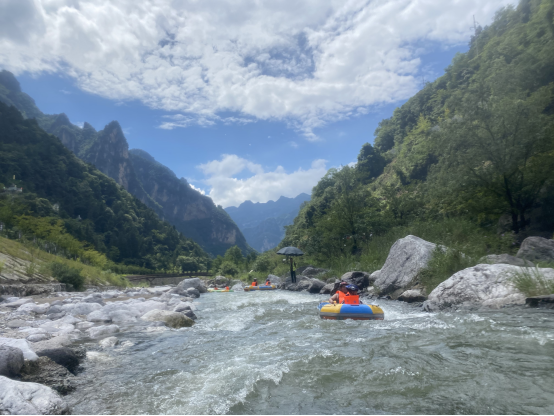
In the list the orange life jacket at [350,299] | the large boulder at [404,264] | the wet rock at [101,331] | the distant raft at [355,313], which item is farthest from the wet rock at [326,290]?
the wet rock at [101,331]

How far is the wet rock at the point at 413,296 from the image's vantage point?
10.5 m

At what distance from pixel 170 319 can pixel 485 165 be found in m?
17.2

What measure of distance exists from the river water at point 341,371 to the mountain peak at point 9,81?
19991 cm

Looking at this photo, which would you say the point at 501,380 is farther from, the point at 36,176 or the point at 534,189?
the point at 36,176

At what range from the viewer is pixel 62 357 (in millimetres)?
4445

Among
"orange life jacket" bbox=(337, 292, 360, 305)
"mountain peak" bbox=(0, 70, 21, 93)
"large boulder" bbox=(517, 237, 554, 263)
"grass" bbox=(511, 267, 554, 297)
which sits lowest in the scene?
"orange life jacket" bbox=(337, 292, 360, 305)

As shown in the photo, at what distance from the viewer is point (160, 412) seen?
3.07m

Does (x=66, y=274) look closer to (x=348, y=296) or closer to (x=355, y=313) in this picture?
(x=348, y=296)

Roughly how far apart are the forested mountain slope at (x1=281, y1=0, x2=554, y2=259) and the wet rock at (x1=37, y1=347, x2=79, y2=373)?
16.2 metres

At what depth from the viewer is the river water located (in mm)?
3064

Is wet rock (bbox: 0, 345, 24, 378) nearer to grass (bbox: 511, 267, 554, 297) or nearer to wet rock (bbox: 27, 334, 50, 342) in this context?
wet rock (bbox: 27, 334, 50, 342)

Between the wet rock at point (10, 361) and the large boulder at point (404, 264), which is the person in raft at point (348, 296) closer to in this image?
the large boulder at point (404, 264)

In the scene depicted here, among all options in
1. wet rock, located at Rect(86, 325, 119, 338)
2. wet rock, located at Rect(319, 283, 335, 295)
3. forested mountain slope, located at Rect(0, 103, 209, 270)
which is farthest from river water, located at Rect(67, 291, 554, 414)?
forested mountain slope, located at Rect(0, 103, 209, 270)

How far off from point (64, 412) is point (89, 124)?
214 metres
